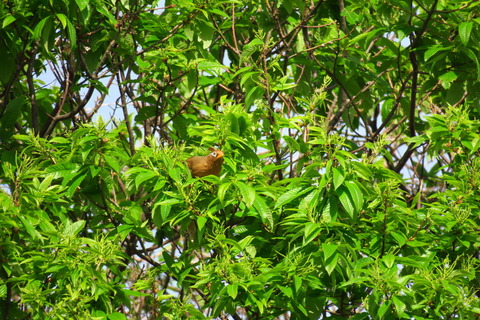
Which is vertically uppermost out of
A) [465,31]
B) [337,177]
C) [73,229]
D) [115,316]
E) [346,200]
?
[465,31]

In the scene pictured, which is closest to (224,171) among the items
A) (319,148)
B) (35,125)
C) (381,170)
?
(319,148)

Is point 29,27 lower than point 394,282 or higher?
higher

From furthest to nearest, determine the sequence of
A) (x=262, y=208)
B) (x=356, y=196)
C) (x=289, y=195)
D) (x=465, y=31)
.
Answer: (x=465, y=31), (x=289, y=195), (x=262, y=208), (x=356, y=196)

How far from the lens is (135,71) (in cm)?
640

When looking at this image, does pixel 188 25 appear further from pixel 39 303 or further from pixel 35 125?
pixel 39 303

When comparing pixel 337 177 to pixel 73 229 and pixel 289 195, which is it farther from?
pixel 73 229

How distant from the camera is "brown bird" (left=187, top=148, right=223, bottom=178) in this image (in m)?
4.25

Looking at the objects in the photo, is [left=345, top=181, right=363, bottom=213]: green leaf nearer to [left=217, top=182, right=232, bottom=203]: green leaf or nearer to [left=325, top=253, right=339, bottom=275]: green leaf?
[left=325, top=253, right=339, bottom=275]: green leaf

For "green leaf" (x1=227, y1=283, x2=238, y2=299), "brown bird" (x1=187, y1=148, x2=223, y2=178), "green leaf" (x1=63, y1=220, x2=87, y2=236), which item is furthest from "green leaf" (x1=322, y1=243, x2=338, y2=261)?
"green leaf" (x1=63, y1=220, x2=87, y2=236)

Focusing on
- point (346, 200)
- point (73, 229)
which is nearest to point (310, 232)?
point (346, 200)

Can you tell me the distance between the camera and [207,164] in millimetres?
4301

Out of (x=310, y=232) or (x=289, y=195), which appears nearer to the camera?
(x=310, y=232)

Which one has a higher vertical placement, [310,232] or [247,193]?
[247,193]

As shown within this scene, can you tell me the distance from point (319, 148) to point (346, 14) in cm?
178
